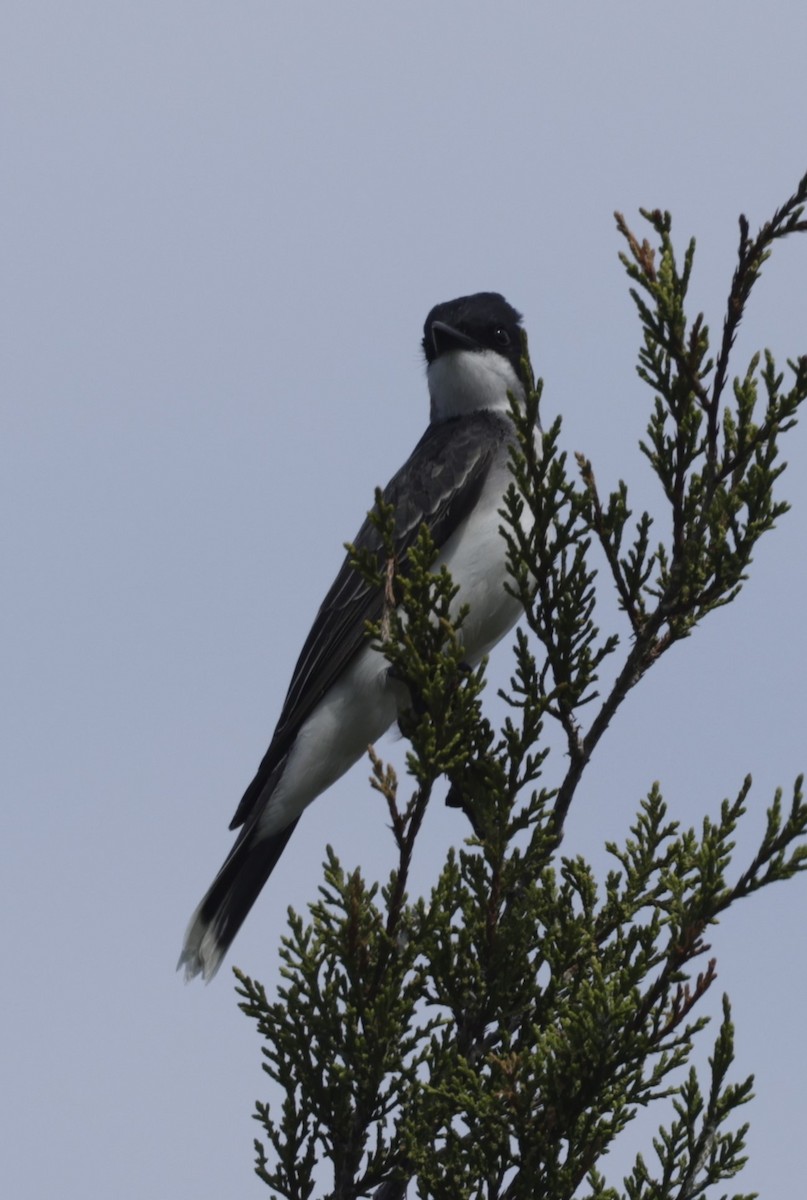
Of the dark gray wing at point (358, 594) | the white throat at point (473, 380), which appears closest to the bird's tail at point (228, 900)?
the dark gray wing at point (358, 594)

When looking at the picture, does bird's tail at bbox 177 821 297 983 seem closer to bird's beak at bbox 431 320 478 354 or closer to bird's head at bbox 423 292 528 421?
bird's head at bbox 423 292 528 421

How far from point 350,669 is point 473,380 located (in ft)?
5.48

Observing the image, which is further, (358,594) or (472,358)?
(472,358)

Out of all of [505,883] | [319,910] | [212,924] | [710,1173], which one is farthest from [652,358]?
[212,924]

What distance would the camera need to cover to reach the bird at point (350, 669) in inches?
225

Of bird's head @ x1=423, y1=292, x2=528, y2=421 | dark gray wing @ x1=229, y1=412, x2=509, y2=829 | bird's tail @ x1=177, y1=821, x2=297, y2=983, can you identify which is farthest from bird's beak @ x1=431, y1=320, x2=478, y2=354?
bird's tail @ x1=177, y1=821, x2=297, y2=983

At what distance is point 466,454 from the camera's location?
609 centimetres

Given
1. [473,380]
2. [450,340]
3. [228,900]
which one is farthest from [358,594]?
[450,340]

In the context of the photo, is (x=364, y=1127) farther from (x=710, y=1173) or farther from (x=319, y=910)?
(x=710, y=1173)

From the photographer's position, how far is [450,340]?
22.7 ft

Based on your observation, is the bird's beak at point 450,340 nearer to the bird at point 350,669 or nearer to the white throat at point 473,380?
the white throat at point 473,380

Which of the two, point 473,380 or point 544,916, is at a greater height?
point 473,380

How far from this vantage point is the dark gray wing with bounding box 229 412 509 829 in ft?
19.3

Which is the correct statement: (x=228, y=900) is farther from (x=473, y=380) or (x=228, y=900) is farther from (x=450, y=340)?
(x=450, y=340)
